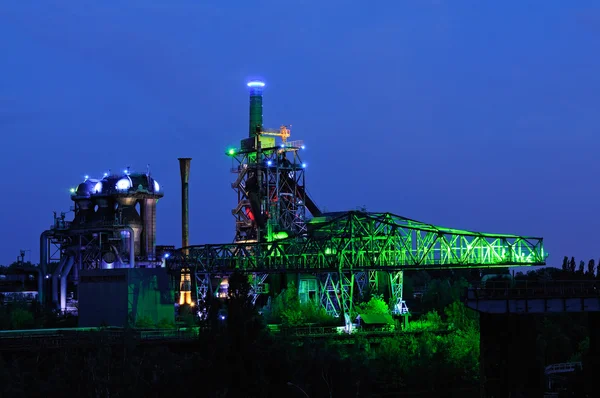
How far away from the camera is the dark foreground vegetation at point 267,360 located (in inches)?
2351

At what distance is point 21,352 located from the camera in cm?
8638

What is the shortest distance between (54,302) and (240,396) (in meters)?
81.9

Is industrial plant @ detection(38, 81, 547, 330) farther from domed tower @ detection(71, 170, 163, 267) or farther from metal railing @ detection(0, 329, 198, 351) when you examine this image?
metal railing @ detection(0, 329, 198, 351)

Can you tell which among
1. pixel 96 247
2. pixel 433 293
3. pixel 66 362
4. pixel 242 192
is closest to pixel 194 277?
pixel 96 247

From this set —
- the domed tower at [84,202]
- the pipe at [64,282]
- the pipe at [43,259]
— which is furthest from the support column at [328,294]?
the pipe at [43,259]

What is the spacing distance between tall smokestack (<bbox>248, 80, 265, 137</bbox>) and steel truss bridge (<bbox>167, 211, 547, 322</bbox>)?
30.1 m

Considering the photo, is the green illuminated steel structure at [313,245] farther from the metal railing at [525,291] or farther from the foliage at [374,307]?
the metal railing at [525,291]

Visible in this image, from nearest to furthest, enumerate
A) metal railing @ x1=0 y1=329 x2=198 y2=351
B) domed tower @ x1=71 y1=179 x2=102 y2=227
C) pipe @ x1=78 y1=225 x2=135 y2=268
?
metal railing @ x1=0 y1=329 x2=198 y2=351 < pipe @ x1=78 y1=225 x2=135 y2=268 < domed tower @ x1=71 y1=179 x2=102 y2=227

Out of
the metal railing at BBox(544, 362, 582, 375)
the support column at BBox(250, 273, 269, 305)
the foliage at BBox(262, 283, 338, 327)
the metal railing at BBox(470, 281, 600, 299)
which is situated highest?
the support column at BBox(250, 273, 269, 305)

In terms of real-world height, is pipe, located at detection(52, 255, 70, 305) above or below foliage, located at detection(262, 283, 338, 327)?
above

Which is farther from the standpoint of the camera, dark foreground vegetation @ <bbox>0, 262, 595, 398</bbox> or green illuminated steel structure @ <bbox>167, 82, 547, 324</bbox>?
green illuminated steel structure @ <bbox>167, 82, 547, 324</bbox>

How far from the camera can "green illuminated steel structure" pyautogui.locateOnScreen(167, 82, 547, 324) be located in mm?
109438

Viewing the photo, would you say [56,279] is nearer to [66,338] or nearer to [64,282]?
[64,282]

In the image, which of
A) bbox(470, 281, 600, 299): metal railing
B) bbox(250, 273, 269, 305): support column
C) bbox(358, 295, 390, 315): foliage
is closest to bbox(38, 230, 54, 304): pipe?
bbox(250, 273, 269, 305): support column
